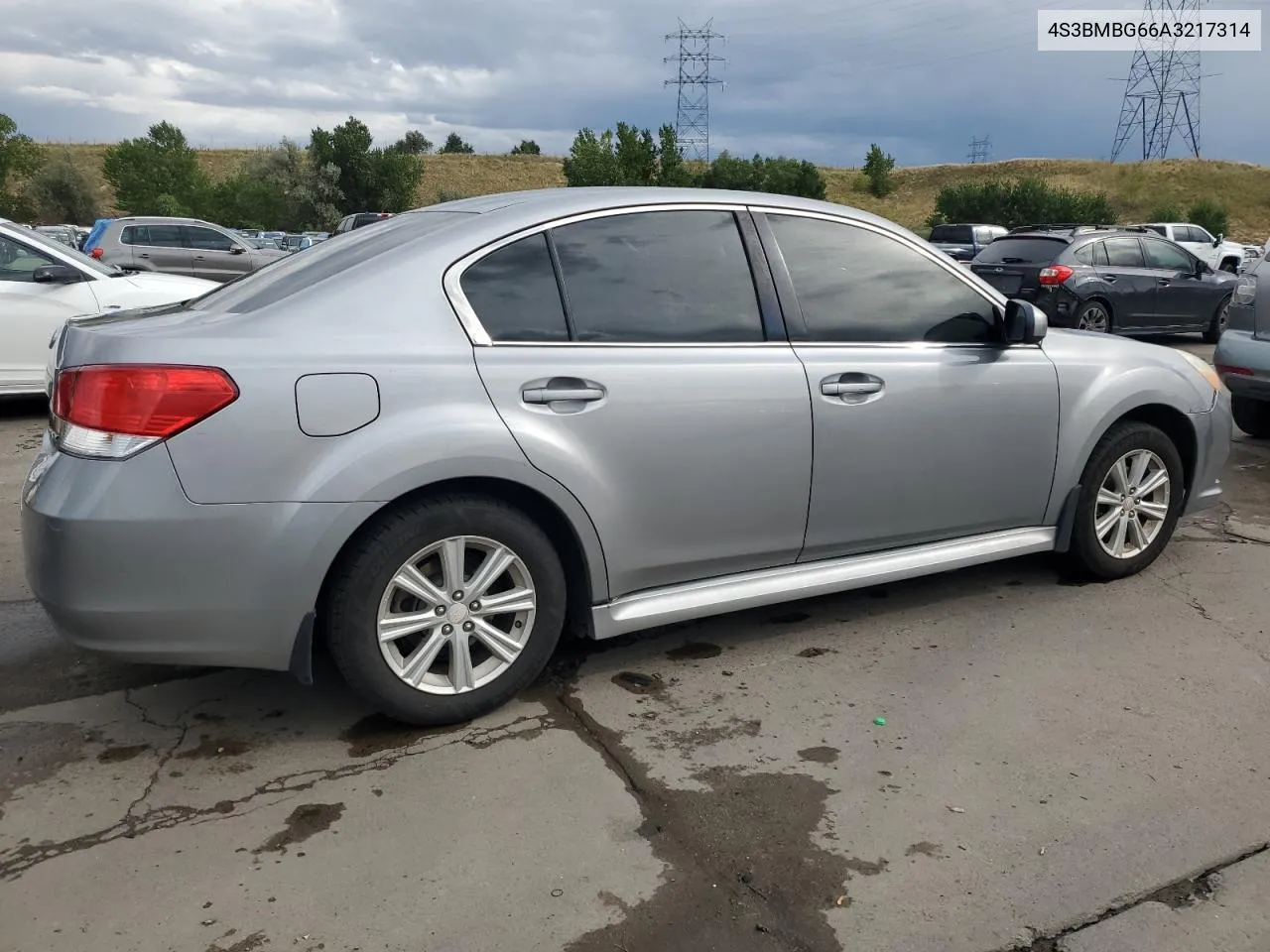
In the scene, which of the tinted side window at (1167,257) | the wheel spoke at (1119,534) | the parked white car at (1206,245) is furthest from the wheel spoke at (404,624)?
the parked white car at (1206,245)

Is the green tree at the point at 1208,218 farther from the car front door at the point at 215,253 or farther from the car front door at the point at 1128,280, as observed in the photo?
the car front door at the point at 215,253

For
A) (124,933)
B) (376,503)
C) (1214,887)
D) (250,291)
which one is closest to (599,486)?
(376,503)

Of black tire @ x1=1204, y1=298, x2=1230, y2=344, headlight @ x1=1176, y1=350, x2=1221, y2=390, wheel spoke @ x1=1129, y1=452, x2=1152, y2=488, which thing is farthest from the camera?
black tire @ x1=1204, y1=298, x2=1230, y2=344

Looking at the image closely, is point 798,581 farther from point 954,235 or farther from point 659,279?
point 954,235

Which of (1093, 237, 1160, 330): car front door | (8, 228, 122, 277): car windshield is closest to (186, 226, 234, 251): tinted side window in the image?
(8, 228, 122, 277): car windshield

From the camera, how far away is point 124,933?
2.34 metres

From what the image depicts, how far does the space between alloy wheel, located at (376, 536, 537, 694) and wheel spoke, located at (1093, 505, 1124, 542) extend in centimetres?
265

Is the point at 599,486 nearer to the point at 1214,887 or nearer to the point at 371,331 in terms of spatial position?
the point at 371,331

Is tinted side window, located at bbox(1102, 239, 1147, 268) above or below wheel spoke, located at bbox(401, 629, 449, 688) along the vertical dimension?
above

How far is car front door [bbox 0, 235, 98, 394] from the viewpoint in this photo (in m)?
8.16

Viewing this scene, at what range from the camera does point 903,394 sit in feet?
12.7

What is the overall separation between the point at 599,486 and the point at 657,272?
0.80 metres

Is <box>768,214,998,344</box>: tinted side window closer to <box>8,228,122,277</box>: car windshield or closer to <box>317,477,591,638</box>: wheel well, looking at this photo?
<box>317,477,591,638</box>: wheel well

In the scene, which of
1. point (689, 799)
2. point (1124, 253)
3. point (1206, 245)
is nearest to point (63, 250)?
point (689, 799)
